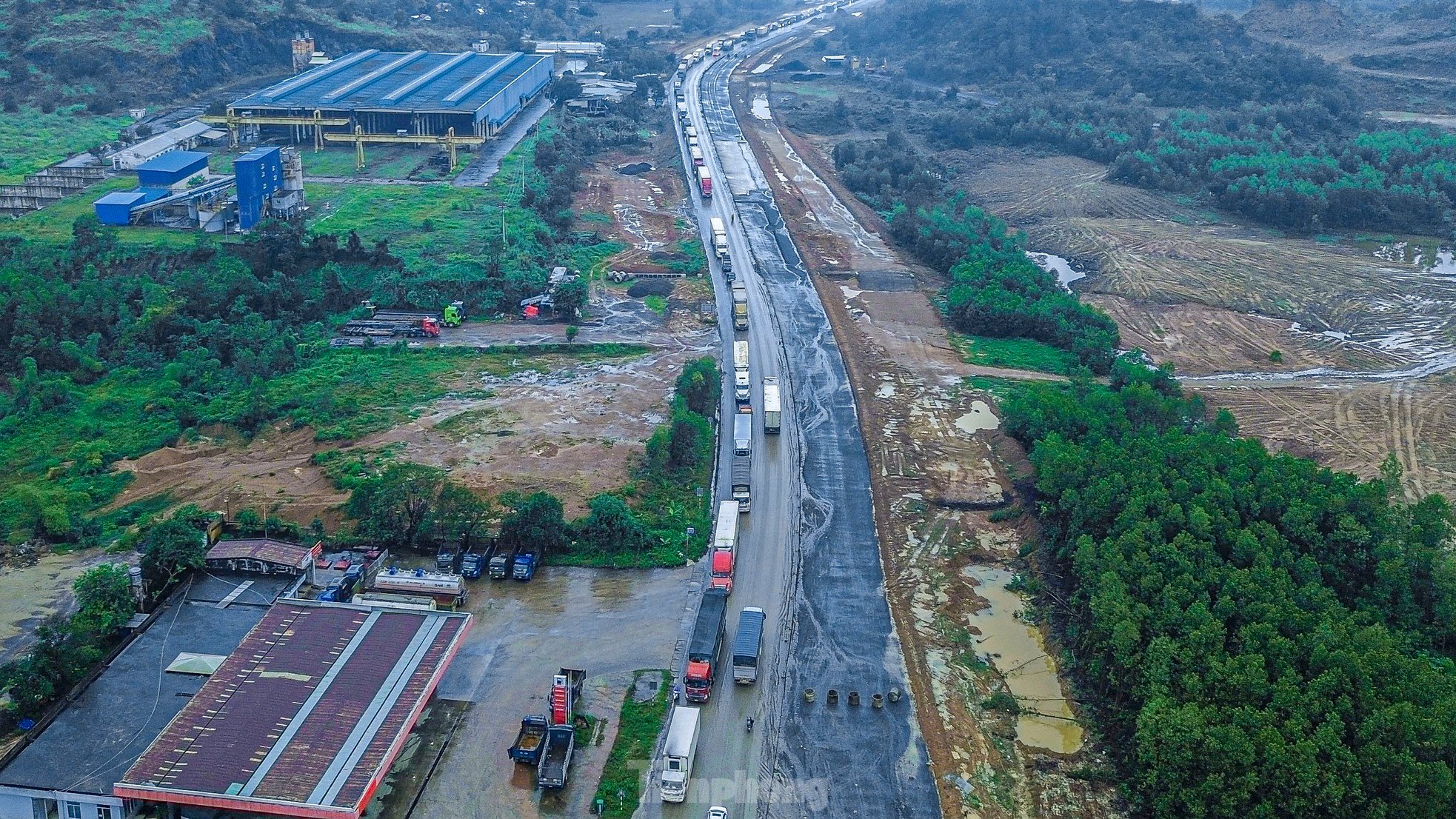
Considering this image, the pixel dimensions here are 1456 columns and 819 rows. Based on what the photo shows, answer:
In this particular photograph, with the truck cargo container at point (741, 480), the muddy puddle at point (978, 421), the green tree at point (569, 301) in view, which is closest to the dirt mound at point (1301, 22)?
the muddy puddle at point (978, 421)

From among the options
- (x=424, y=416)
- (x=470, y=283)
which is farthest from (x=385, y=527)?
(x=470, y=283)

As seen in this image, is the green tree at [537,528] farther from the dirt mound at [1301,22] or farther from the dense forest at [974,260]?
the dirt mound at [1301,22]

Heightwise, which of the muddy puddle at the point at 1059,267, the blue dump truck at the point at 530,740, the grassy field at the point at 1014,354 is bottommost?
the blue dump truck at the point at 530,740

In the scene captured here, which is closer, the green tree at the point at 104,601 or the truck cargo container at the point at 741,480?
the green tree at the point at 104,601

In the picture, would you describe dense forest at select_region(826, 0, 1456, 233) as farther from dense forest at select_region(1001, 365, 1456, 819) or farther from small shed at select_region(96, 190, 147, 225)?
small shed at select_region(96, 190, 147, 225)

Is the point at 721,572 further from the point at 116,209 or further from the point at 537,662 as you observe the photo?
the point at 116,209

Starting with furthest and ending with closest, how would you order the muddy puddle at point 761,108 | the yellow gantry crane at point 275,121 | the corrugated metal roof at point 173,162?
the muddy puddle at point 761,108
the yellow gantry crane at point 275,121
the corrugated metal roof at point 173,162

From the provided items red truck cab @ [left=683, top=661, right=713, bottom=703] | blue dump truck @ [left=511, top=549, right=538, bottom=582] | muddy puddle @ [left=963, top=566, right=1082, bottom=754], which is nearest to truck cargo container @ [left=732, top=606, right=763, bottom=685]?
red truck cab @ [left=683, top=661, right=713, bottom=703]
